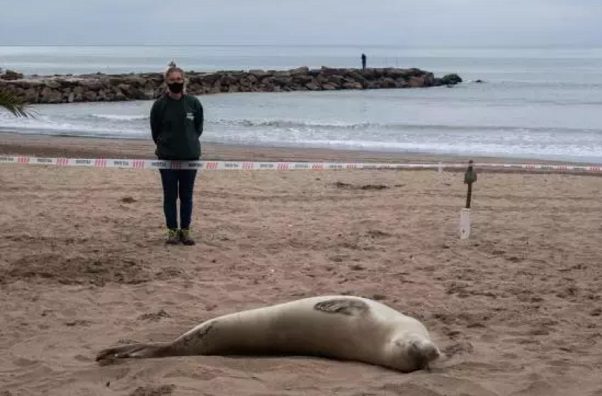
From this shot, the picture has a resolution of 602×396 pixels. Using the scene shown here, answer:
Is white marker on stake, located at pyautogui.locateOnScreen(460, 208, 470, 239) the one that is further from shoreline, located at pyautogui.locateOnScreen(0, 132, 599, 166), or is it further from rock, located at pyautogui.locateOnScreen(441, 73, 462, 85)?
rock, located at pyautogui.locateOnScreen(441, 73, 462, 85)

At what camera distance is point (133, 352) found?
189 inches

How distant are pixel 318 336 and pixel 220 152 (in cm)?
1590

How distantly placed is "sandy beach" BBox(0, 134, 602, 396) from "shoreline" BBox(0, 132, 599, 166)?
232 inches

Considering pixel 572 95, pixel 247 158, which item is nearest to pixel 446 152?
pixel 247 158

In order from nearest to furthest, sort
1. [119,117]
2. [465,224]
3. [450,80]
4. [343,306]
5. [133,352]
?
[343,306] < [133,352] < [465,224] < [119,117] < [450,80]

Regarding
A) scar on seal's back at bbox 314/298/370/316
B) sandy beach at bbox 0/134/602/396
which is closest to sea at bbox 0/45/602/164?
sandy beach at bbox 0/134/602/396

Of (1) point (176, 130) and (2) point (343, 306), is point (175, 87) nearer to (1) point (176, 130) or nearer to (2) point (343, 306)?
(1) point (176, 130)

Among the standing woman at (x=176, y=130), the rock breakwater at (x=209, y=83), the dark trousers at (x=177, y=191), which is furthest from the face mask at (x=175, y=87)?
the rock breakwater at (x=209, y=83)

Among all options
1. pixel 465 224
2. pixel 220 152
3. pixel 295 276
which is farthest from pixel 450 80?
pixel 295 276

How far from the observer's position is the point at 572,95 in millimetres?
51594

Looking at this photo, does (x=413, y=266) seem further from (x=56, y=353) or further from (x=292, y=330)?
(x=56, y=353)

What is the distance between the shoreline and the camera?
1864 centimetres

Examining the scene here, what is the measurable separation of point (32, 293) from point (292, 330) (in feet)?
8.49

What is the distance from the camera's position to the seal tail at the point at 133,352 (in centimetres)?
475
